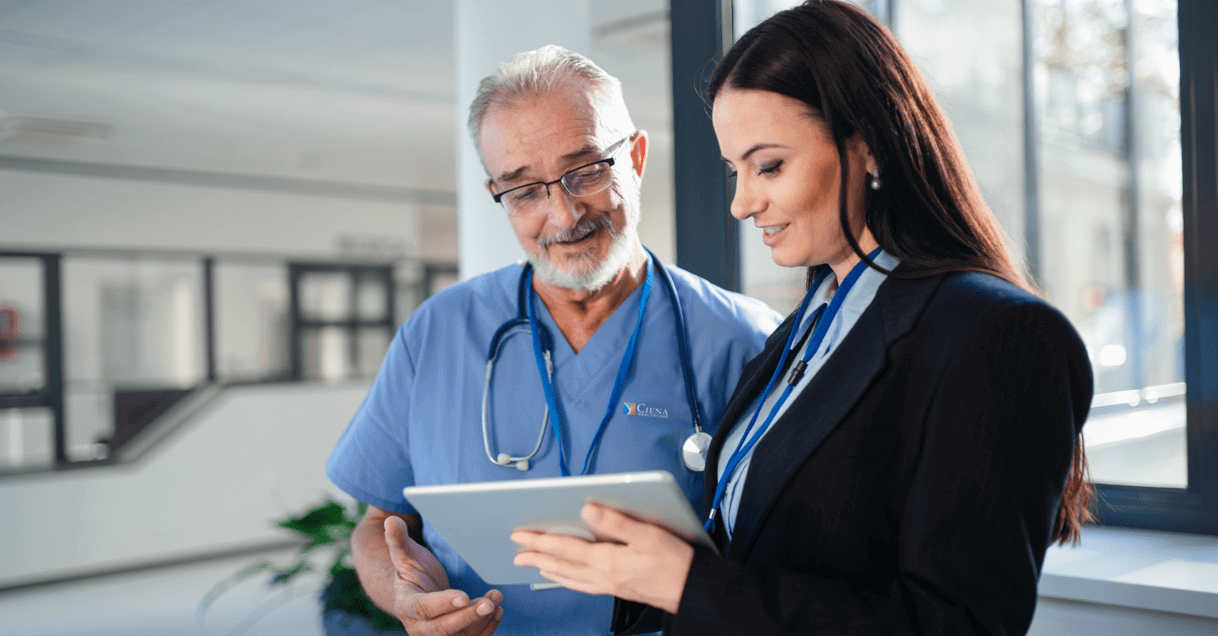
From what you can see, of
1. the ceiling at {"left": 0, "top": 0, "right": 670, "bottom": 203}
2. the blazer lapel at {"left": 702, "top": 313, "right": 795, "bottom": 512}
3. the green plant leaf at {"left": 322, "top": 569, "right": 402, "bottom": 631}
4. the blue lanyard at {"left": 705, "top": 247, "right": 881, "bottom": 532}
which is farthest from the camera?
the ceiling at {"left": 0, "top": 0, "right": 670, "bottom": 203}

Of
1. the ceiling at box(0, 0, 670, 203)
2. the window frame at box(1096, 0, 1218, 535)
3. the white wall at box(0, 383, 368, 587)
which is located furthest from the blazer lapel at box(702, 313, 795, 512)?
the white wall at box(0, 383, 368, 587)

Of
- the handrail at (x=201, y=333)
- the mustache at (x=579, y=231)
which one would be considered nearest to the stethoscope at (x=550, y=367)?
the mustache at (x=579, y=231)

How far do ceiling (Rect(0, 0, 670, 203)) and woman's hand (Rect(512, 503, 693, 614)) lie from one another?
3.21m

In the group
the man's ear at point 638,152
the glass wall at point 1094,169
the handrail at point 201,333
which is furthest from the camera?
the handrail at point 201,333

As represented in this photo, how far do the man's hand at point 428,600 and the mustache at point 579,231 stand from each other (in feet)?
1.49

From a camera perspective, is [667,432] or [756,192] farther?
[667,432]

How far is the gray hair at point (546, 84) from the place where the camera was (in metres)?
1.36

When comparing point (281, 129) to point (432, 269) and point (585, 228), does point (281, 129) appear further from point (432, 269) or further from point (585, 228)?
point (585, 228)

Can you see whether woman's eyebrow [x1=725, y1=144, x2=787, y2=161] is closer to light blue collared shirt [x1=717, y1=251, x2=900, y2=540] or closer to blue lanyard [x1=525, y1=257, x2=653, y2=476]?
light blue collared shirt [x1=717, y1=251, x2=900, y2=540]

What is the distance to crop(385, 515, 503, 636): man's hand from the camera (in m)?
1.12

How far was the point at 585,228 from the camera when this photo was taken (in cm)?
135

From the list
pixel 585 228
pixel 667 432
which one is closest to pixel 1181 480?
pixel 667 432

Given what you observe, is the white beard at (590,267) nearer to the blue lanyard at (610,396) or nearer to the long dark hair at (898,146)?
the blue lanyard at (610,396)

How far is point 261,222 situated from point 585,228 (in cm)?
688
